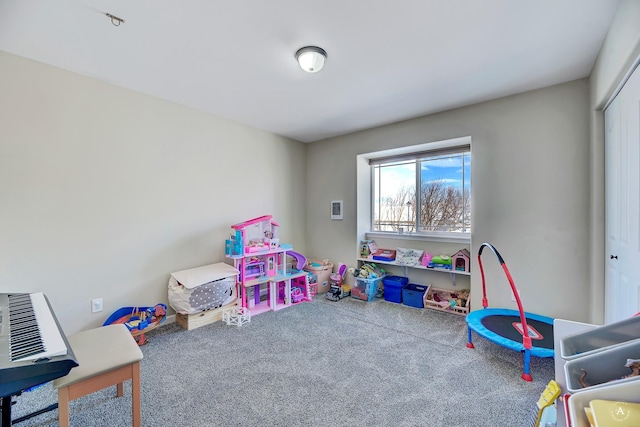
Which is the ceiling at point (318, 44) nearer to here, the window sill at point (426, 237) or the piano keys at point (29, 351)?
the window sill at point (426, 237)

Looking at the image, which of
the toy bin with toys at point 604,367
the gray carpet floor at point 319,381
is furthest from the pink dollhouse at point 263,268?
the toy bin with toys at point 604,367

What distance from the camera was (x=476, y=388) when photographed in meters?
1.78

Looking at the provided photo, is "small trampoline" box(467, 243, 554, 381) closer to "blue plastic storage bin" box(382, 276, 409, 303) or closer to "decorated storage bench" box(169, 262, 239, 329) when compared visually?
"blue plastic storage bin" box(382, 276, 409, 303)

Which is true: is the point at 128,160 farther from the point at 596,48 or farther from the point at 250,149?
the point at 596,48

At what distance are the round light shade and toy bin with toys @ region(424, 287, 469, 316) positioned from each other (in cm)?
287

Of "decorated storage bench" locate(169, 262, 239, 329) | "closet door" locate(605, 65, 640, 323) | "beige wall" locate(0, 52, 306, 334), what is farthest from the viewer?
"decorated storage bench" locate(169, 262, 239, 329)

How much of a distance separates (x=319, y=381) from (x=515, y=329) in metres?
1.76

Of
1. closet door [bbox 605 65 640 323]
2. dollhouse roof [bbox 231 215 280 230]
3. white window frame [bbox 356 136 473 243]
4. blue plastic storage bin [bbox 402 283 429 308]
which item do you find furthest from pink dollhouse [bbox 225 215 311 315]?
closet door [bbox 605 65 640 323]

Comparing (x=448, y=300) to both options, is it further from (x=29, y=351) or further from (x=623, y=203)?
(x=29, y=351)

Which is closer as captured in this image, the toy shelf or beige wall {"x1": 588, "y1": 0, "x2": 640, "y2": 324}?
beige wall {"x1": 588, "y1": 0, "x2": 640, "y2": 324}

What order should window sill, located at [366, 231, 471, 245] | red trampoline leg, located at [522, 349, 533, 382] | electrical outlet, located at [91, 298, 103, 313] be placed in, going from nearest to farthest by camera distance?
red trampoline leg, located at [522, 349, 533, 382] → electrical outlet, located at [91, 298, 103, 313] → window sill, located at [366, 231, 471, 245]

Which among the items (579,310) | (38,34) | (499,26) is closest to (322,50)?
(499,26)

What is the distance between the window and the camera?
131 inches

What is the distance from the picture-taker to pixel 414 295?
331cm
